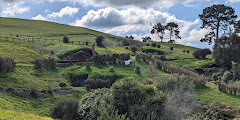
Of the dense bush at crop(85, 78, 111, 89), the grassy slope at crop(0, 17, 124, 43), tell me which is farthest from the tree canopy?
the grassy slope at crop(0, 17, 124, 43)

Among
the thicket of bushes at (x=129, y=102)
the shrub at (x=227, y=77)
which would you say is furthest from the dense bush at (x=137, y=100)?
the shrub at (x=227, y=77)

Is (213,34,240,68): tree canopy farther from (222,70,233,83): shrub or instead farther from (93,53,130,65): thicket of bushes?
(93,53,130,65): thicket of bushes

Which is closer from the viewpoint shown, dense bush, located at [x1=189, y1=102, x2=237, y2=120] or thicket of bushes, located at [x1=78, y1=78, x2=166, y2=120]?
thicket of bushes, located at [x1=78, y1=78, x2=166, y2=120]

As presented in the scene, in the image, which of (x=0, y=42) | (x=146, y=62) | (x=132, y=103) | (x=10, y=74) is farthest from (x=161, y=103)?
(x=0, y=42)

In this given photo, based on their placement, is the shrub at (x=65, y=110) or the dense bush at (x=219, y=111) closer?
the shrub at (x=65, y=110)

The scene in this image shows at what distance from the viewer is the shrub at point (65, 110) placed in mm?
21625

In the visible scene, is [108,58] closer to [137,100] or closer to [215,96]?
[215,96]

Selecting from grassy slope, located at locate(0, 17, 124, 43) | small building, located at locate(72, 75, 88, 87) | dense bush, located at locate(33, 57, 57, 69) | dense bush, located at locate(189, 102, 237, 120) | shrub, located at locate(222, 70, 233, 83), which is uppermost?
grassy slope, located at locate(0, 17, 124, 43)

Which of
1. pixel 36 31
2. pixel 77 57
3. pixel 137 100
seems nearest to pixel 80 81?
pixel 77 57

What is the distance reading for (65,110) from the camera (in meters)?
22.2

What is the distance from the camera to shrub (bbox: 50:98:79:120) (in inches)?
851

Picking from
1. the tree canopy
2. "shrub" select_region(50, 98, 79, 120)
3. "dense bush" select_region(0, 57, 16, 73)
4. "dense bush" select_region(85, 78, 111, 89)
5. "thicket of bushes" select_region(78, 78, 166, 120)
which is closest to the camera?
"thicket of bushes" select_region(78, 78, 166, 120)

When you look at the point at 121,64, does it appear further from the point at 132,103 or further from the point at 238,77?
the point at 132,103

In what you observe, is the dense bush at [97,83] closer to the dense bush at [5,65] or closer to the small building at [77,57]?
the dense bush at [5,65]
